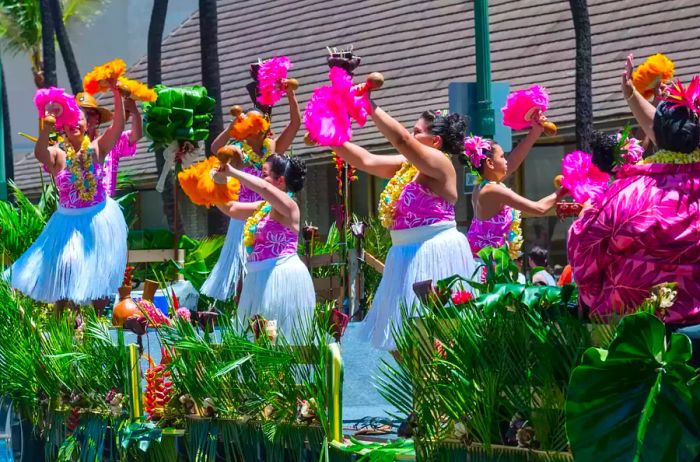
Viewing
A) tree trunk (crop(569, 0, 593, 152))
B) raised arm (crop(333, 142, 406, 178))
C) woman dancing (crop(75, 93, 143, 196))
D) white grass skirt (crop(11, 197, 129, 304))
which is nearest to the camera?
raised arm (crop(333, 142, 406, 178))

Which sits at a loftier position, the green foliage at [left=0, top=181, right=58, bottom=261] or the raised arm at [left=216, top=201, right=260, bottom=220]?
the green foliage at [left=0, top=181, right=58, bottom=261]

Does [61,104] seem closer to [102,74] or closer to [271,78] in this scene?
[102,74]

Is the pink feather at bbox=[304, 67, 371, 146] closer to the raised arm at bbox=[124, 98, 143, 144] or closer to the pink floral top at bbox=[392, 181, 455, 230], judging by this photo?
the pink floral top at bbox=[392, 181, 455, 230]

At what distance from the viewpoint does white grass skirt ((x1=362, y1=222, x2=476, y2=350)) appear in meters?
6.37

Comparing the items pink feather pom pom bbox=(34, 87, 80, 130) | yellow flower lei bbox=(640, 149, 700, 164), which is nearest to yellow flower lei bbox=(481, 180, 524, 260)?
pink feather pom pom bbox=(34, 87, 80, 130)

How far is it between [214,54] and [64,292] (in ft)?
30.7

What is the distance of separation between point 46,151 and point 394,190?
369 centimetres

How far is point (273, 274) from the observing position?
795 centimetres

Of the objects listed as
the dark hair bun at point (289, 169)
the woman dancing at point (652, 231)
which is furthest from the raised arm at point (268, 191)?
the woman dancing at point (652, 231)

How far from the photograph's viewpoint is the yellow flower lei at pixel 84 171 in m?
9.33

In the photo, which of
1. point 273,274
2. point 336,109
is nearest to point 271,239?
point 273,274

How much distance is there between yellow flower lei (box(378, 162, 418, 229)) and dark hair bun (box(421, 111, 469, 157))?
0.21 metres

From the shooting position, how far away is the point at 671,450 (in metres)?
3.30

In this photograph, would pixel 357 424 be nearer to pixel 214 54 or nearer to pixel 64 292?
pixel 64 292
